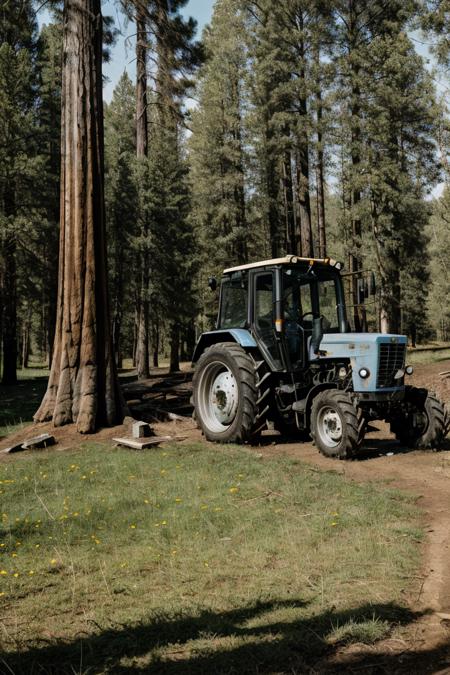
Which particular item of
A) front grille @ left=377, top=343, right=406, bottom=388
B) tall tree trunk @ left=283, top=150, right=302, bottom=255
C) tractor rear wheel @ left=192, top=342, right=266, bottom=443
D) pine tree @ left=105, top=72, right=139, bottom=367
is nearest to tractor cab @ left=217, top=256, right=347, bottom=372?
tractor rear wheel @ left=192, top=342, right=266, bottom=443

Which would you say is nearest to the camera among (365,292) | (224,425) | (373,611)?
(373,611)

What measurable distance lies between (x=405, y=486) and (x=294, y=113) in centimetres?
2061

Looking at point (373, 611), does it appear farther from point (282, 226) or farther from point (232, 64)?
point (282, 226)

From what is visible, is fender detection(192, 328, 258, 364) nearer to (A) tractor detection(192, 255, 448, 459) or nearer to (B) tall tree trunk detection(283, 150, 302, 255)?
(A) tractor detection(192, 255, 448, 459)

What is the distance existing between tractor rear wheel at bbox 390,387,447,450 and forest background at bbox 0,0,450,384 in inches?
478

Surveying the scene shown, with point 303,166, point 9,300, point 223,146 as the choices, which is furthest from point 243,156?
point 9,300

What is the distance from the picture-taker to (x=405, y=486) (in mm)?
6906

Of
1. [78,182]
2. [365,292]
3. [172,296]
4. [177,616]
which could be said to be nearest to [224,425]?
[365,292]

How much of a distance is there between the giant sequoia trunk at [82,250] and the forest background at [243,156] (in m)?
6.44

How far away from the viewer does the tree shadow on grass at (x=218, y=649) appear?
9.84 feet

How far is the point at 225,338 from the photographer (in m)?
10.6

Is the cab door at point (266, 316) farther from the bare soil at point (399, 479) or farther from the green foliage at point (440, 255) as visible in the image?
the green foliage at point (440, 255)

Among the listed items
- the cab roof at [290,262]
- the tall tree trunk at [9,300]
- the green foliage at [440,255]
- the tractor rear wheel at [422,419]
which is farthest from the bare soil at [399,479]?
the green foliage at [440,255]

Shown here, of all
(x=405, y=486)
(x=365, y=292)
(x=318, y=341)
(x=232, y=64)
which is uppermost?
(x=232, y=64)
